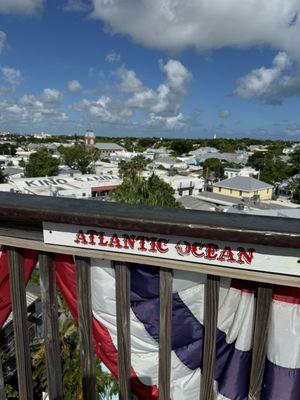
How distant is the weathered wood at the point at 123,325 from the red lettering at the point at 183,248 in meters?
0.22

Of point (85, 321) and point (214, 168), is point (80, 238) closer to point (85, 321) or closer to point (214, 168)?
point (85, 321)

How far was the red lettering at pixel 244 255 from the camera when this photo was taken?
899 millimetres

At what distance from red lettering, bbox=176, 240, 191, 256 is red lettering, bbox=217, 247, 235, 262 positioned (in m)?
0.09

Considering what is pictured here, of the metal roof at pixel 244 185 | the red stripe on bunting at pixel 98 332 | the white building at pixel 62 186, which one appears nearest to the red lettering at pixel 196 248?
the red stripe on bunting at pixel 98 332

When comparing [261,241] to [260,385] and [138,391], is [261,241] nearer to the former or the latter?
[260,385]

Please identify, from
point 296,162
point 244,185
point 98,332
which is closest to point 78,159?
point 244,185

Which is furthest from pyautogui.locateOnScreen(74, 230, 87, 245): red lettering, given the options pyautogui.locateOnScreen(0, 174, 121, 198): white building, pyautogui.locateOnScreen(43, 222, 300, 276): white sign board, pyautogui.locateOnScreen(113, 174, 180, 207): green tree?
pyautogui.locateOnScreen(0, 174, 121, 198): white building

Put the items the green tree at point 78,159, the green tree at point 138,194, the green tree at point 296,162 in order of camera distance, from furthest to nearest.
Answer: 1. the green tree at point 78,159
2. the green tree at point 296,162
3. the green tree at point 138,194

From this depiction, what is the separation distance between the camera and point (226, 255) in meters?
0.92

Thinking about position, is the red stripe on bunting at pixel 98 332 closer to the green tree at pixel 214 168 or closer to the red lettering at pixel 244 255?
the red lettering at pixel 244 255

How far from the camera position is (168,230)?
93cm

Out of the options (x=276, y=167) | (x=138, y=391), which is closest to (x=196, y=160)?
(x=276, y=167)

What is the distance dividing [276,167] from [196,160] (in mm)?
26275

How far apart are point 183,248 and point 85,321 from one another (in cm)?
51
